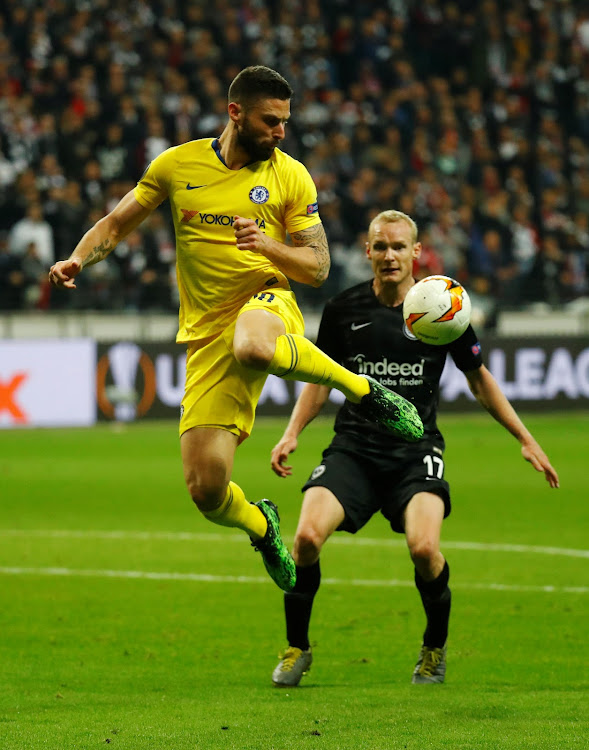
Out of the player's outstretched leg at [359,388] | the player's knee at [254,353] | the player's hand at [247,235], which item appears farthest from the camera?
the player's outstretched leg at [359,388]

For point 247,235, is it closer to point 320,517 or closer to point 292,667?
point 320,517

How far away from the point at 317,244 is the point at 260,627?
2456 millimetres

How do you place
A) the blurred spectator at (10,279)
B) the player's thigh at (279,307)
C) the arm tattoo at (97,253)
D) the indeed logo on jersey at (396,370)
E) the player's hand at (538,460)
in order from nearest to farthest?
the player's thigh at (279,307), the player's hand at (538,460), the arm tattoo at (97,253), the indeed logo on jersey at (396,370), the blurred spectator at (10,279)

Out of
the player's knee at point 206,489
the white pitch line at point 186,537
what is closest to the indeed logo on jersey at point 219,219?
the player's knee at point 206,489

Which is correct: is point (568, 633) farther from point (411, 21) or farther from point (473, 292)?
point (411, 21)

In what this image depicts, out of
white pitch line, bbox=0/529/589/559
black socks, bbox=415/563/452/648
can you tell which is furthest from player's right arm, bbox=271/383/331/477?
white pitch line, bbox=0/529/589/559

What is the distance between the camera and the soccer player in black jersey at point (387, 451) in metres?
5.91

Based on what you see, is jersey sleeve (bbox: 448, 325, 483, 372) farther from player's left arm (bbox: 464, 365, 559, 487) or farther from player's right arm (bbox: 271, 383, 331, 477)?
player's right arm (bbox: 271, 383, 331, 477)

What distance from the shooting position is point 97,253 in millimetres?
5895

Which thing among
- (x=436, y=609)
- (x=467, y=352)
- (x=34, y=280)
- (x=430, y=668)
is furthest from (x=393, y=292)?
(x=34, y=280)

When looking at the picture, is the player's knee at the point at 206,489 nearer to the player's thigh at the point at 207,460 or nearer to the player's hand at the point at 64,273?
the player's thigh at the point at 207,460

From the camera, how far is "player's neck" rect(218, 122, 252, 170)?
231 inches

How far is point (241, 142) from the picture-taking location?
5.83m

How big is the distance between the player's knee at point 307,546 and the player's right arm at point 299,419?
338 mm
